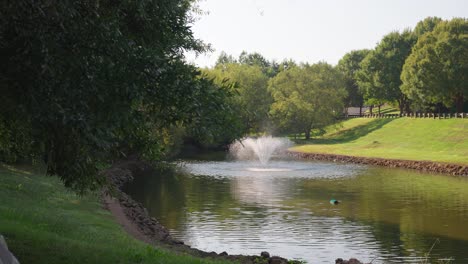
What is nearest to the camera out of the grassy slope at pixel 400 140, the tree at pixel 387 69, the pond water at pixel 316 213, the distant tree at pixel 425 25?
the pond water at pixel 316 213

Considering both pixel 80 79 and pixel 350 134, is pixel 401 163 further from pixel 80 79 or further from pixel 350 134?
pixel 80 79

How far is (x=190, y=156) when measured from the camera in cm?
8694

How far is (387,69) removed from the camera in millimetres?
133250

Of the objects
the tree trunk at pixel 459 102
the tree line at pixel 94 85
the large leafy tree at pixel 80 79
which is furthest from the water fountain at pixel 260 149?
the large leafy tree at pixel 80 79

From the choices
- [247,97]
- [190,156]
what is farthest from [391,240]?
[247,97]

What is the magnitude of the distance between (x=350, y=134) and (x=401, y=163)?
46.9m

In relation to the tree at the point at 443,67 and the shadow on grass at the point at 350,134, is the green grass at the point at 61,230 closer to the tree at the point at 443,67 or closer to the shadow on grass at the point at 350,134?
the shadow on grass at the point at 350,134

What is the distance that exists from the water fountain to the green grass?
45.8 metres

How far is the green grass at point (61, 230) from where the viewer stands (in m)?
15.8

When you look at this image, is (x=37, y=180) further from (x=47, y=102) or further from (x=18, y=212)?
(x=47, y=102)

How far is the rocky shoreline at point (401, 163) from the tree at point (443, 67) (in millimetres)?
31674

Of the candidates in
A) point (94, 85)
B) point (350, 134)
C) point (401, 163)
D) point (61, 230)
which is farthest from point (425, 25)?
point (94, 85)

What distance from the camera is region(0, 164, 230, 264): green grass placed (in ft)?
51.9

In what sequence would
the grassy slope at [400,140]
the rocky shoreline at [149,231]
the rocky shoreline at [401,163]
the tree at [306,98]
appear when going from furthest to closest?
the tree at [306,98] → the grassy slope at [400,140] → the rocky shoreline at [401,163] → the rocky shoreline at [149,231]
